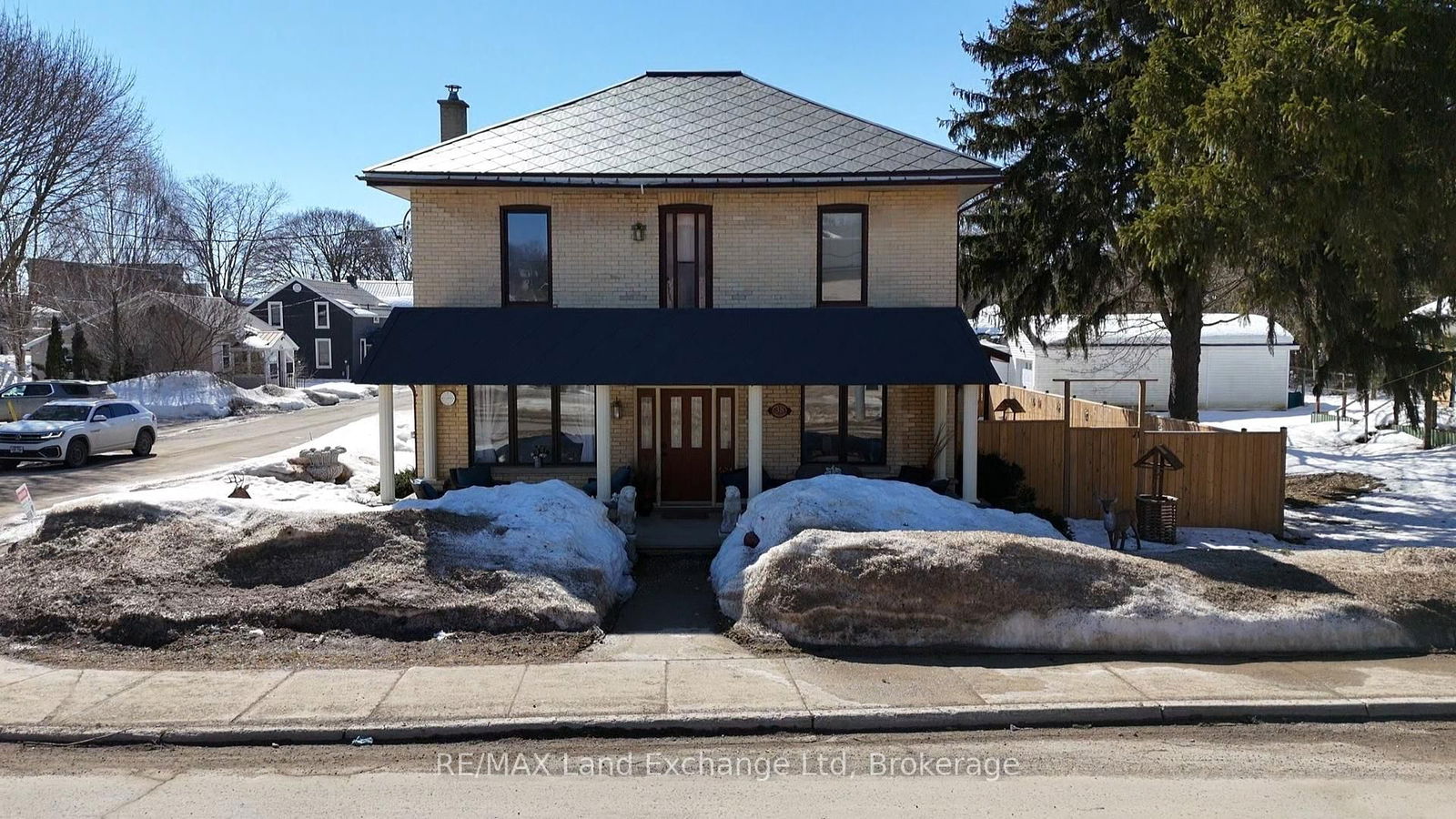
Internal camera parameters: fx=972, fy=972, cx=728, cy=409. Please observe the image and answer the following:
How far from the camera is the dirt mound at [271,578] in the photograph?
30.7 feet

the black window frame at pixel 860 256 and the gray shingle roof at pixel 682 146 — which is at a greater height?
the gray shingle roof at pixel 682 146

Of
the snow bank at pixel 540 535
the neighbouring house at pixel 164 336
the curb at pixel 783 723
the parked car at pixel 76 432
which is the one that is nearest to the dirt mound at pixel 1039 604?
the curb at pixel 783 723

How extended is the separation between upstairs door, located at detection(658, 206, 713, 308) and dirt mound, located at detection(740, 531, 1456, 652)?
7127mm

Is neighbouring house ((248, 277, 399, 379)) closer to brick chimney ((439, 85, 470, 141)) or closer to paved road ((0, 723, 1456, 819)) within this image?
brick chimney ((439, 85, 470, 141))

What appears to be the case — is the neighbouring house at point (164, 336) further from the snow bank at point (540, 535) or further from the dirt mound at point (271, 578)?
the snow bank at point (540, 535)

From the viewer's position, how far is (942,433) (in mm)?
16312

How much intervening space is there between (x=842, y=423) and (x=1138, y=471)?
495 cm

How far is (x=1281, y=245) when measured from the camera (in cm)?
1134

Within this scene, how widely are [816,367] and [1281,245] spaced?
20.3ft

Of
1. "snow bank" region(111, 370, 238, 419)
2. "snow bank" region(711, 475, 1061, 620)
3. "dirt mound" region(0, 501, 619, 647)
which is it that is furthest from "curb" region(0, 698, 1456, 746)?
"snow bank" region(111, 370, 238, 419)

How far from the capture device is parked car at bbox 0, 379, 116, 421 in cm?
2919

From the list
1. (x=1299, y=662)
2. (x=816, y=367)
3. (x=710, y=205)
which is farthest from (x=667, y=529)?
(x=1299, y=662)

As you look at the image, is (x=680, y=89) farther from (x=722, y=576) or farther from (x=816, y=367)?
(x=722, y=576)

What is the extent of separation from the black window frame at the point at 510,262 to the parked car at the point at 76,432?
14.5 m
